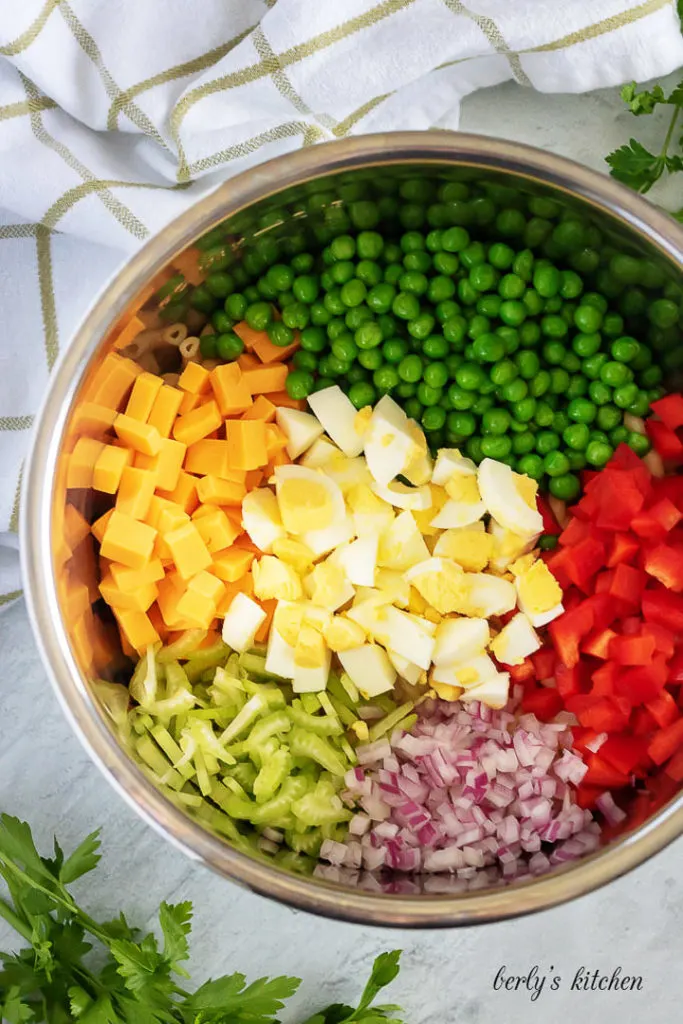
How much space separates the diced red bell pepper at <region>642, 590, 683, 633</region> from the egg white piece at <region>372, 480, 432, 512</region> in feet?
1.36

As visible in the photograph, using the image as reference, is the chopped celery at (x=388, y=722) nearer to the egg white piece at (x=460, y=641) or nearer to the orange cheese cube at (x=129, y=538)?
the egg white piece at (x=460, y=641)

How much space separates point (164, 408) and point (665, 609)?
35.8 inches

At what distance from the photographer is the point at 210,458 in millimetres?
1641

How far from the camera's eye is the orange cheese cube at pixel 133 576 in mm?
1568

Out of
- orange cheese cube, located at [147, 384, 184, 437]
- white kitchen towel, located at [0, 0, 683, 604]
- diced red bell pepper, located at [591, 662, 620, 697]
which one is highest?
white kitchen towel, located at [0, 0, 683, 604]

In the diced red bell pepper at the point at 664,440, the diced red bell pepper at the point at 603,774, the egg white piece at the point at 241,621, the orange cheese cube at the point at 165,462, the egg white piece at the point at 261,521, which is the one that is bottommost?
the diced red bell pepper at the point at 603,774

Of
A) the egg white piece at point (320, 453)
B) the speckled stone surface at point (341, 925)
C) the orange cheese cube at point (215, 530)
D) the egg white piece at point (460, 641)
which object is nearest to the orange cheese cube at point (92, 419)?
the orange cheese cube at point (215, 530)

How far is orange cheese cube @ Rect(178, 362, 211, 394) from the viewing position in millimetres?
1632

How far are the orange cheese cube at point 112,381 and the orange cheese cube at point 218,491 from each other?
19 cm

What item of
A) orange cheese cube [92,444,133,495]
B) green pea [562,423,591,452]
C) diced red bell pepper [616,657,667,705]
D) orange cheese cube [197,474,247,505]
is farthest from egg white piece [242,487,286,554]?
diced red bell pepper [616,657,667,705]

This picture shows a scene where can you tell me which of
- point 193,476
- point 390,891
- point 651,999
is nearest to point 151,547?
point 193,476

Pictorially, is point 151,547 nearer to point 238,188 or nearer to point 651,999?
point 238,188

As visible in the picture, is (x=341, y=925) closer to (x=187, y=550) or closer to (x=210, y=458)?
(x=187, y=550)

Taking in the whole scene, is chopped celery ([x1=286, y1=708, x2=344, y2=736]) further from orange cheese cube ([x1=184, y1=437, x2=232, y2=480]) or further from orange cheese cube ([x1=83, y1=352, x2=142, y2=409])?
orange cheese cube ([x1=83, y1=352, x2=142, y2=409])
